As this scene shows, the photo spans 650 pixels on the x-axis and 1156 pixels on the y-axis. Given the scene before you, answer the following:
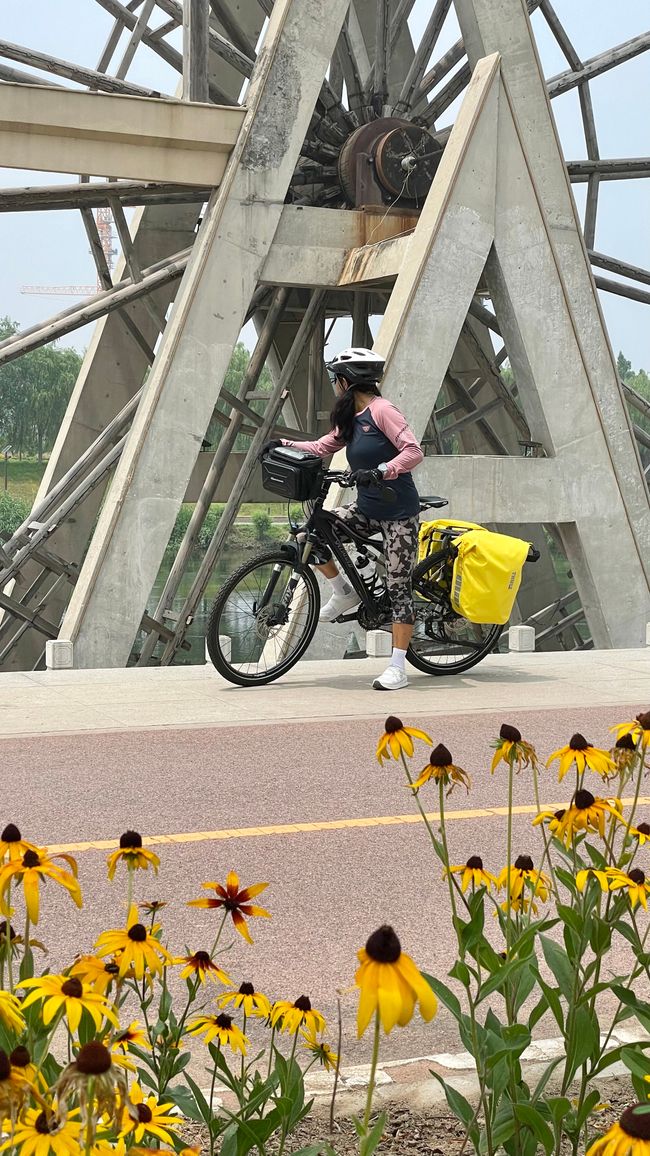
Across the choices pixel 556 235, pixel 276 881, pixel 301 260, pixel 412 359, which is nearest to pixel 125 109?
pixel 301 260

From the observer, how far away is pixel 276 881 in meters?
5.09

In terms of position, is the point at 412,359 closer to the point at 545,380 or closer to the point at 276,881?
the point at 545,380

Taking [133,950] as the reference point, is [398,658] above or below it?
above

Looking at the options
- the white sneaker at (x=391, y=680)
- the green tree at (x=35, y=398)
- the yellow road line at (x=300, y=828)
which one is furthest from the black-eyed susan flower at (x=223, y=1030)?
the green tree at (x=35, y=398)

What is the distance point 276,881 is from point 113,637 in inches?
339

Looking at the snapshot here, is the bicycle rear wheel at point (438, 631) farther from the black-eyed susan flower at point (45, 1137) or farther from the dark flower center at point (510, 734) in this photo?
the black-eyed susan flower at point (45, 1137)

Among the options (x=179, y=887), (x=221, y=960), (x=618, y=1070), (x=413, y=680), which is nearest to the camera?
(x=618, y=1070)

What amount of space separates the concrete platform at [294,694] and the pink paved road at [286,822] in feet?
1.20

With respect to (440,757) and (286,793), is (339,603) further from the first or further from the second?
(440,757)

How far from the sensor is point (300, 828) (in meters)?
5.89

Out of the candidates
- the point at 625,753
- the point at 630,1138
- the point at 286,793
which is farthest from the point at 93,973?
the point at 286,793

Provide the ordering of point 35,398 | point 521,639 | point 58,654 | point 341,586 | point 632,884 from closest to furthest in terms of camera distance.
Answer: point 632,884, point 341,586, point 58,654, point 521,639, point 35,398

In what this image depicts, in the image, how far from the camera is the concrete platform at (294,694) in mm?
8492

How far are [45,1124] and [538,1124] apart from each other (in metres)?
1.12
